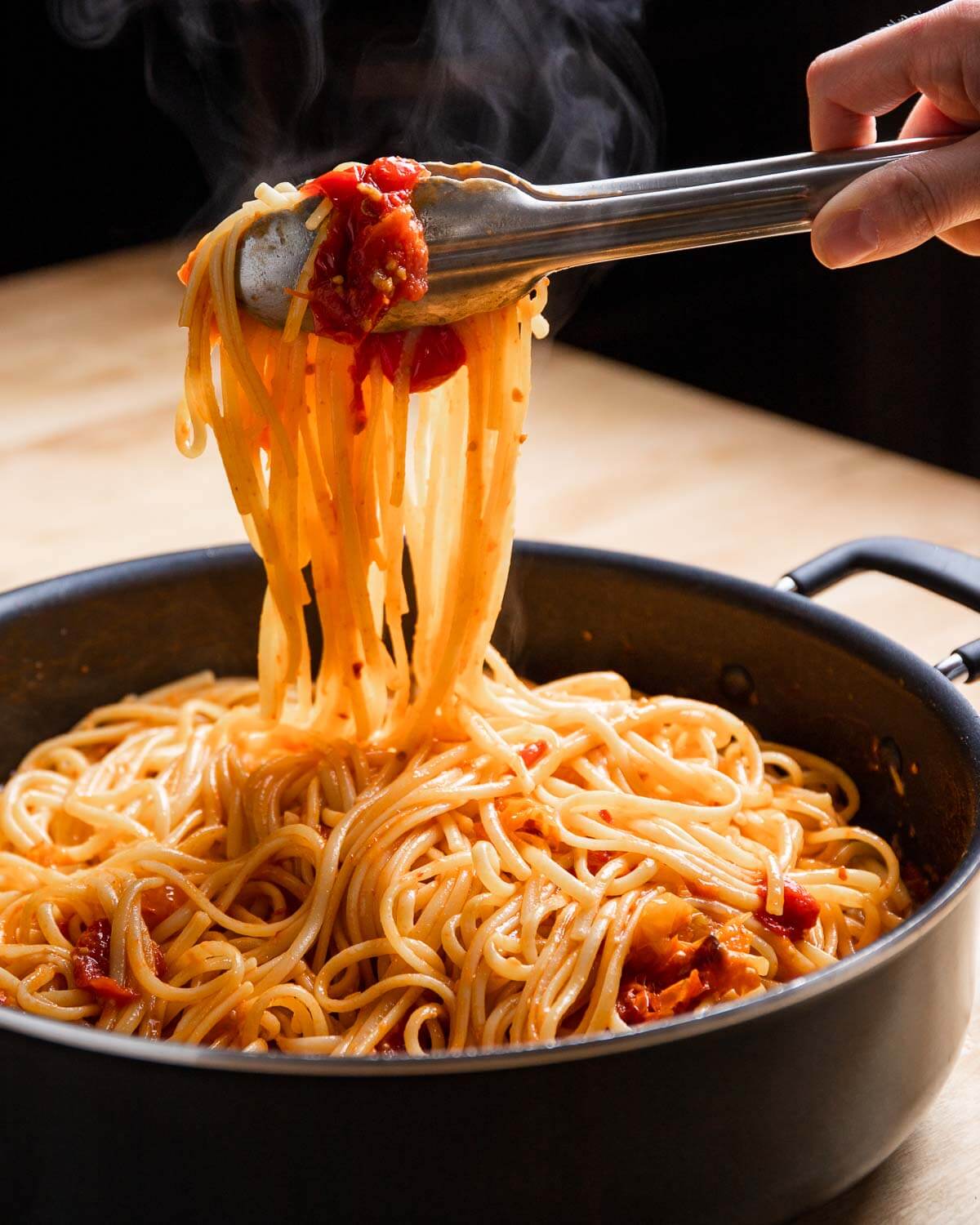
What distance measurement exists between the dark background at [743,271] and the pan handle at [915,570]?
1815 mm

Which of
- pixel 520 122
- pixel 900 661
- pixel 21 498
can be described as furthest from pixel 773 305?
pixel 900 661

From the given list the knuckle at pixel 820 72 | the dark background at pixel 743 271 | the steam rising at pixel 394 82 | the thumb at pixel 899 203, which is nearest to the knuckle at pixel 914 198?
the thumb at pixel 899 203

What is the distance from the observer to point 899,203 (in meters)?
1.42

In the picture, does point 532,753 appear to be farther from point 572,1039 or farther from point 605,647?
point 572,1039

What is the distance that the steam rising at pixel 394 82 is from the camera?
2.36m

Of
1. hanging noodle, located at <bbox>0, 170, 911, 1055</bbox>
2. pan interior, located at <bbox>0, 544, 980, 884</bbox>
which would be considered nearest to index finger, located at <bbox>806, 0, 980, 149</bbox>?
hanging noodle, located at <bbox>0, 170, 911, 1055</bbox>

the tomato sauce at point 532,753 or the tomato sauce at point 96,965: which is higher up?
the tomato sauce at point 532,753

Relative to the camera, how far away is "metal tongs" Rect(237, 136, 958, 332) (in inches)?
55.9

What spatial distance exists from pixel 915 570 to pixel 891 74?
0.57 meters

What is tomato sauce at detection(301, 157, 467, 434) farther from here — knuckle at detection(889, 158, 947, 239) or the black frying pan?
the black frying pan

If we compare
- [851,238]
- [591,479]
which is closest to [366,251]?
[851,238]

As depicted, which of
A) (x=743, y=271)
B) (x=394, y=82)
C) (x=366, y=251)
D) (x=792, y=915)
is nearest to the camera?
(x=366, y=251)

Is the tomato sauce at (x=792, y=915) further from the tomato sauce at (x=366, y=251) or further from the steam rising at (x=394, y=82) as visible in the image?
the steam rising at (x=394, y=82)

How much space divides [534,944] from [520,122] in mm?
1948
